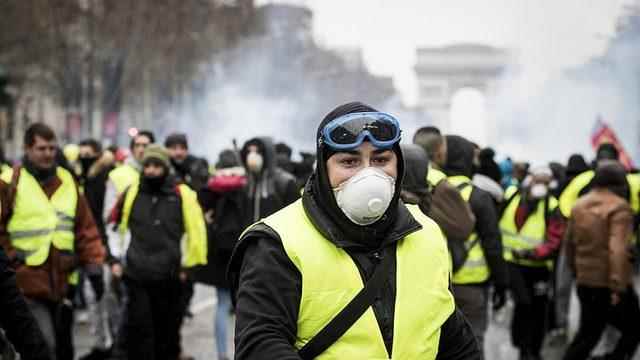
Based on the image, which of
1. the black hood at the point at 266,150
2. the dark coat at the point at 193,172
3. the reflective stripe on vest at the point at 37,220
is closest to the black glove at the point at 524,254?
the black hood at the point at 266,150

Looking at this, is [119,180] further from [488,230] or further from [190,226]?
[488,230]

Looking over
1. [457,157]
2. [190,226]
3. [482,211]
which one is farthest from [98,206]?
[482,211]

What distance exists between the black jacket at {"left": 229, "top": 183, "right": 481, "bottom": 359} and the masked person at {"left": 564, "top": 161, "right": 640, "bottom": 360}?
15.7 feet

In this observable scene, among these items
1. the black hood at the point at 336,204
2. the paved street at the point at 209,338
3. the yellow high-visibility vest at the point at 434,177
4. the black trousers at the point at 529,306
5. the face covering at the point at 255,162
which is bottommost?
the paved street at the point at 209,338

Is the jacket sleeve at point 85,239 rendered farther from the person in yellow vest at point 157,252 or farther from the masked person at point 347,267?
the masked person at point 347,267

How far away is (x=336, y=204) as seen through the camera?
11.2ft

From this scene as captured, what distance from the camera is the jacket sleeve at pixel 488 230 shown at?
272 inches

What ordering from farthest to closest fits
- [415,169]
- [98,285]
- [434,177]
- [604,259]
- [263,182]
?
[98,285]
[263,182]
[604,259]
[434,177]
[415,169]

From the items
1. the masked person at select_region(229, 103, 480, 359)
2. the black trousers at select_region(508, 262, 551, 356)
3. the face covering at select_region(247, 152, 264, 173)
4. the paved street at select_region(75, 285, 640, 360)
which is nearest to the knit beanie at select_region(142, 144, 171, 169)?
the face covering at select_region(247, 152, 264, 173)

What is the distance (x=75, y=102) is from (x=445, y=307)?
39738mm

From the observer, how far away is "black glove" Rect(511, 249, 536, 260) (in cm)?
940

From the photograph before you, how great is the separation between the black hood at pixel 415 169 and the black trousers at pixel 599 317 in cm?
268

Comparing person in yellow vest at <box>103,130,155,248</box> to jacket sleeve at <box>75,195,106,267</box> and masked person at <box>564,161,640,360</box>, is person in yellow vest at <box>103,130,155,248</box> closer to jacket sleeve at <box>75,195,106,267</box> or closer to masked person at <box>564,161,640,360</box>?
jacket sleeve at <box>75,195,106,267</box>

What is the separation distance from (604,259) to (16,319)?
4510mm
